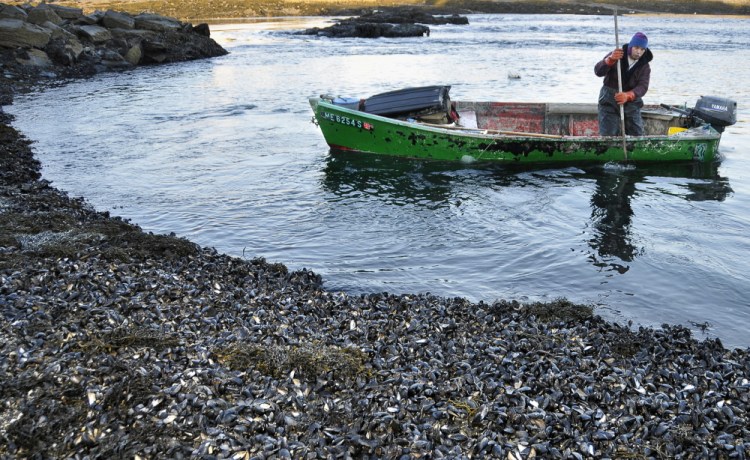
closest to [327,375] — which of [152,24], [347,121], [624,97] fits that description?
[624,97]

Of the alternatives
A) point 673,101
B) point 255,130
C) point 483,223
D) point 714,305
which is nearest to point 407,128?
point 483,223

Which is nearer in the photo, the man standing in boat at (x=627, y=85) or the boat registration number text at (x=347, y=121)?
the man standing in boat at (x=627, y=85)

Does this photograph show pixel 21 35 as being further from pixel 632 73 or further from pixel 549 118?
pixel 632 73

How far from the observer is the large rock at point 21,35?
113 feet

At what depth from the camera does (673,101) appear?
25.0 meters

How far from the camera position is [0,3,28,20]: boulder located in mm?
37688

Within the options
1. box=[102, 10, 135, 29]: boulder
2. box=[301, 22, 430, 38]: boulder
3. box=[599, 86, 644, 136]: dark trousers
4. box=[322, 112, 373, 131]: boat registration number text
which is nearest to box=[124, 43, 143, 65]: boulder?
box=[102, 10, 135, 29]: boulder

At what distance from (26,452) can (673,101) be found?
24.9 m

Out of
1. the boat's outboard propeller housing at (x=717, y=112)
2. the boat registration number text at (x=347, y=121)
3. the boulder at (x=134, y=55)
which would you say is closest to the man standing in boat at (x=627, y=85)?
the boat's outboard propeller housing at (x=717, y=112)

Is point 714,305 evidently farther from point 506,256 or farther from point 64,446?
point 64,446

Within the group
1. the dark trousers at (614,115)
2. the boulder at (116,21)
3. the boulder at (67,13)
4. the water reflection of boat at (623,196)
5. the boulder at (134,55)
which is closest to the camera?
the water reflection of boat at (623,196)

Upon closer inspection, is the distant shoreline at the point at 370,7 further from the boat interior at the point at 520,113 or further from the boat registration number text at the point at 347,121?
the boat interior at the point at 520,113

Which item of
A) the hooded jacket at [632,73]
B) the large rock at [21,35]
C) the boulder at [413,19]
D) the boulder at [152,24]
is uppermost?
the boulder at [413,19]

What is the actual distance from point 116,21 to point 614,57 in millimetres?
38605
